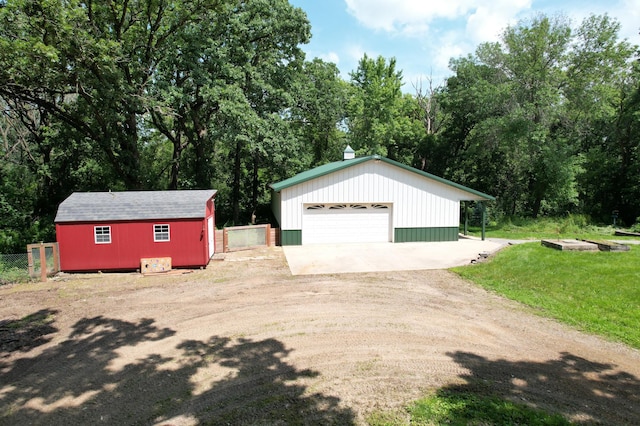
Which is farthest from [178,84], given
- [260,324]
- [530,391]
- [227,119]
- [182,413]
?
[530,391]

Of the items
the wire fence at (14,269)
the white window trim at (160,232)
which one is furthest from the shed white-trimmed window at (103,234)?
the wire fence at (14,269)

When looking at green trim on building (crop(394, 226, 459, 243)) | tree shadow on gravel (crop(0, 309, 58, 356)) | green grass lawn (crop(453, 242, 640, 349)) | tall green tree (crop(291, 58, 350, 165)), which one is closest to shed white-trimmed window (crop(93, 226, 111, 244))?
tree shadow on gravel (crop(0, 309, 58, 356))

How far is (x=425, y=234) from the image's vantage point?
1927cm

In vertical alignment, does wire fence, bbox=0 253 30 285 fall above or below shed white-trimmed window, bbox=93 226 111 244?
below

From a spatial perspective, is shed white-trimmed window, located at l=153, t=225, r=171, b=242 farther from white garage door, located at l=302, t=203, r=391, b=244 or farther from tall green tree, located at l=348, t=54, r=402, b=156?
tall green tree, located at l=348, t=54, r=402, b=156

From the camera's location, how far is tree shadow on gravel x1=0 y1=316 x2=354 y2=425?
4.80 metres

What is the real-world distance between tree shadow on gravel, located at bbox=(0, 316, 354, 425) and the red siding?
597 cm

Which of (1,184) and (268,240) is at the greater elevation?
(1,184)

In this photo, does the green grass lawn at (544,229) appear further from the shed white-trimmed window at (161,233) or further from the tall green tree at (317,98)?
the shed white-trimmed window at (161,233)

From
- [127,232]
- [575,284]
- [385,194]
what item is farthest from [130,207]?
[575,284]

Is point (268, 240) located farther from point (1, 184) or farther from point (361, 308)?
point (1, 184)

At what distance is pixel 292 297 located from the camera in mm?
10008

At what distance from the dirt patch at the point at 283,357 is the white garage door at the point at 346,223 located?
26.6 feet

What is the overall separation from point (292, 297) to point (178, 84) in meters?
17.4
